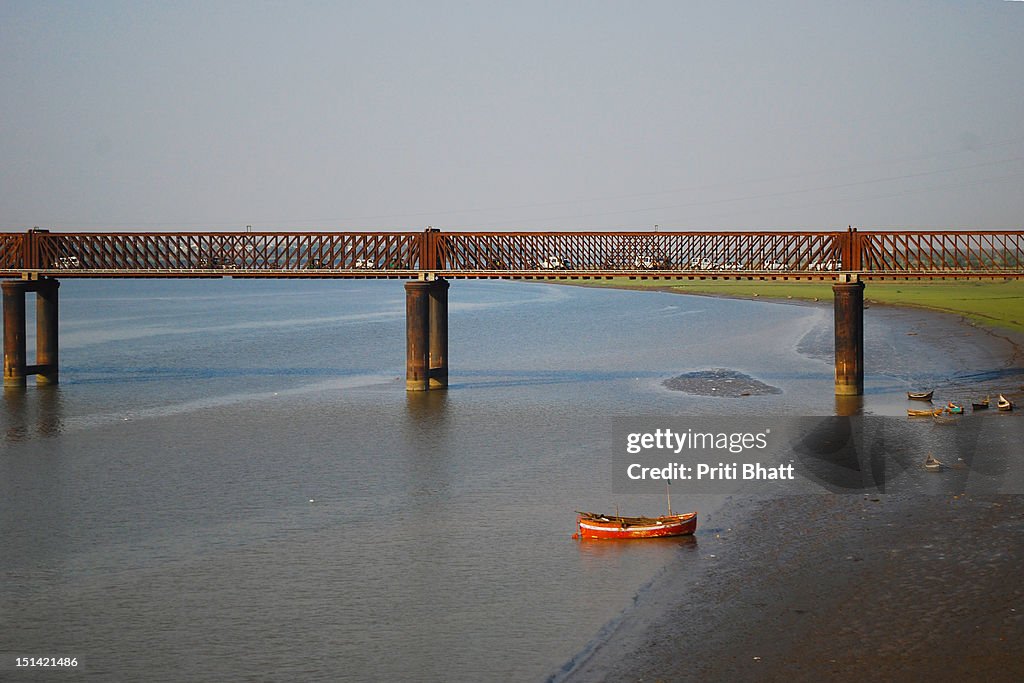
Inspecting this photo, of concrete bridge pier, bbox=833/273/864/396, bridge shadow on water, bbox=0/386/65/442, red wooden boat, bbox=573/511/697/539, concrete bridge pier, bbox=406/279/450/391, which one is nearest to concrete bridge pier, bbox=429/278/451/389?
concrete bridge pier, bbox=406/279/450/391

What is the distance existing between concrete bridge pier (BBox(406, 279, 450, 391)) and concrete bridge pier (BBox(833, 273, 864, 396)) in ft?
60.2

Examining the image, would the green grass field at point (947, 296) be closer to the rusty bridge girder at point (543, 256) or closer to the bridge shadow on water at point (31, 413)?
the rusty bridge girder at point (543, 256)

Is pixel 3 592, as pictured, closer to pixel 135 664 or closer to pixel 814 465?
pixel 135 664

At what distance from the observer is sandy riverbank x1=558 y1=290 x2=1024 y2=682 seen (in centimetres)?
2023

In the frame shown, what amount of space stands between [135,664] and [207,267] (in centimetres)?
4917

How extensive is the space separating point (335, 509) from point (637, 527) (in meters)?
9.21

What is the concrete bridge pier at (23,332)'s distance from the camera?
201ft

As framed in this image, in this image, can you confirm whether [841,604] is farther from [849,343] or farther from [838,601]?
[849,343]

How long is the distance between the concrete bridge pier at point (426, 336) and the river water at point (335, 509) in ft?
4.16

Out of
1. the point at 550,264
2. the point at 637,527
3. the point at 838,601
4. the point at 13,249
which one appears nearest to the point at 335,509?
the point at 637,527

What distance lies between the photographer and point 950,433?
1665 inches

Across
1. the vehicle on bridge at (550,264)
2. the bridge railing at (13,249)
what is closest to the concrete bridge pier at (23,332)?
the bridge railing at (13,249)

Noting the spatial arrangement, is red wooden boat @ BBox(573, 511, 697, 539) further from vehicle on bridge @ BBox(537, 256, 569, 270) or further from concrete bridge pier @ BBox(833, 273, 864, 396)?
vehicle on bridge @ BBox(537, 256, 569, 270)

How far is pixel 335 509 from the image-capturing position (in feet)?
110
